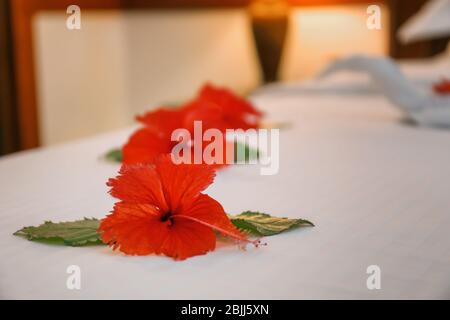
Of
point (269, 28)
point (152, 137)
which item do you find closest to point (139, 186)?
point (152, 137)

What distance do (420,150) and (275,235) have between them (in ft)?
2.19

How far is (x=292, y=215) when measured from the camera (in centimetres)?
93

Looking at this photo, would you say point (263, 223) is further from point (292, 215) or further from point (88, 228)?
point (88, 228)

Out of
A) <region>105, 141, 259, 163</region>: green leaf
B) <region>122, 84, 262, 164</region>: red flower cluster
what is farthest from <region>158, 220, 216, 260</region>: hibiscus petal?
<region>105, 141, 259, 163</region>: green leaf

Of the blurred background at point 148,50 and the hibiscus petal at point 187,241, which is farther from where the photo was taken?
the blurred background at point 148,50

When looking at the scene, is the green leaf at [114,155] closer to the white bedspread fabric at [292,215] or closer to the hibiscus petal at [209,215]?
the white bedspread fabric at [292,215]

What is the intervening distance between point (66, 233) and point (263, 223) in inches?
9.4

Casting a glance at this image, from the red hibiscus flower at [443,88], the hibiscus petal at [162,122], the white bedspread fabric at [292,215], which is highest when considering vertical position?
the red hibiscus flower at [443,88]

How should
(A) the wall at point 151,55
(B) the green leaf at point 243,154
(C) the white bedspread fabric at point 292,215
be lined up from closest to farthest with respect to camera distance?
(C) the white bedspread fabric at point 292,215 → (B) the green leaf at point 243,154 → (A) the wall at point 151,55

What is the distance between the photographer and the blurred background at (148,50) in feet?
8.95

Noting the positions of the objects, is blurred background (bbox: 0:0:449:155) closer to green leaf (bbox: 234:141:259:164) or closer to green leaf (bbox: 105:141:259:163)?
green leaf (bbox: 105:141:259:163)

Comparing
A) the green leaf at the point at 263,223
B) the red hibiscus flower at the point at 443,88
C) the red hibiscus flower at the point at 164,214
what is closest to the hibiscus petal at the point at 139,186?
the red hibiscus flower at the point at 164,214

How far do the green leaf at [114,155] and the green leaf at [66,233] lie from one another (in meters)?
0.46

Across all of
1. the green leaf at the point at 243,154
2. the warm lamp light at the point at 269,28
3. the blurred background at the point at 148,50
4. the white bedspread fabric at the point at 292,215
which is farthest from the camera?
the warm lamp light at the point at 269,28
